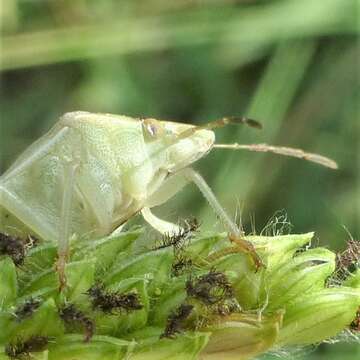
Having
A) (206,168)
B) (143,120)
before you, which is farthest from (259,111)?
(143,120)

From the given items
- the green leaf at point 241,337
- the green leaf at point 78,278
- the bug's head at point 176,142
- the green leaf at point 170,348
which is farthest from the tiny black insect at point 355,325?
the bug's head at point 176,142

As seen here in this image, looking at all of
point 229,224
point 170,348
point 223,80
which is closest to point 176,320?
point 170,348

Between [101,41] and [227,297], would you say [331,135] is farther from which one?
[227,297]

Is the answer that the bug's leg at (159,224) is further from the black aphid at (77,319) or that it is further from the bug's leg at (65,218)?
the black aphid at (77,319)

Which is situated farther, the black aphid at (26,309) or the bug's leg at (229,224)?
the bug's leg at (229,224)

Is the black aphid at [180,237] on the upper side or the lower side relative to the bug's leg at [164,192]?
lower

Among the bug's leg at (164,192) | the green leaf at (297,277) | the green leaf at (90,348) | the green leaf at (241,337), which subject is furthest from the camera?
the bug's leg at (164,192)

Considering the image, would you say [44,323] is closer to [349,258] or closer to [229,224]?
[229,224]
